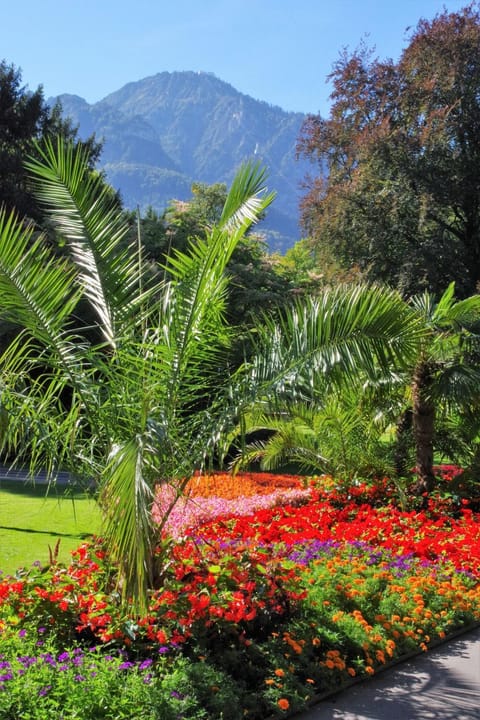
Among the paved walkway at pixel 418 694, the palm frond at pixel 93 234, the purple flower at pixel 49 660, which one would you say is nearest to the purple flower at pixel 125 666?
the purple flower at pixel 49 660

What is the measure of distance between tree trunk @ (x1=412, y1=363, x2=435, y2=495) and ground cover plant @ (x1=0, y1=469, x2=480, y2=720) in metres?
2.82

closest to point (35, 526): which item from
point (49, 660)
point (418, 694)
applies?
point (49, 660)

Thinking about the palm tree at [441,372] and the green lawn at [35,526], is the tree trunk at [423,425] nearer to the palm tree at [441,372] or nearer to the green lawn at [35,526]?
the palm tree at [441,372]

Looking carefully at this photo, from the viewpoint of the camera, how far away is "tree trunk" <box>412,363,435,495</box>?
31.2 feet

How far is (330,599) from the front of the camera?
17.1 ft

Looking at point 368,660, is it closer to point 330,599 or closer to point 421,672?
point 421,672

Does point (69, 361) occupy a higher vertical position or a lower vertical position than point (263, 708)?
higher

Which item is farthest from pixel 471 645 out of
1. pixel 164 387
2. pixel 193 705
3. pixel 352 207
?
pixel 352 207

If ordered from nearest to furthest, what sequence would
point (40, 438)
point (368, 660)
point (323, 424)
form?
1. point (368, 660)
2. point (40, 438)
3. point (323, 424)

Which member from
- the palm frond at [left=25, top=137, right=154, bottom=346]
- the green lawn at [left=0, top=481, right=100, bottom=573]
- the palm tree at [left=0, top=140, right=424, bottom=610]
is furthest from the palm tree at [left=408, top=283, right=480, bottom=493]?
the palm frond at [left=25, top=137, right=154, bottom=346]

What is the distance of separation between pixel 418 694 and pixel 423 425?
18.7ft

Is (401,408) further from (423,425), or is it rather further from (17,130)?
(17,130)

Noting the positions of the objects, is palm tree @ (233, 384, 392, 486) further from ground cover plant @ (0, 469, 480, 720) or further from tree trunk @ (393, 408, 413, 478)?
ground cover plant @ (0, 469, 480, 720)

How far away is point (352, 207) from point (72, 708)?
17126 mm
